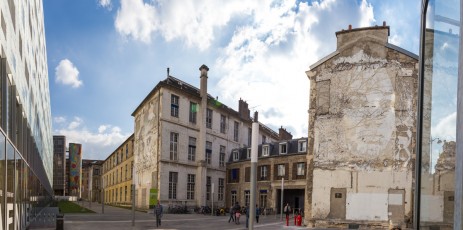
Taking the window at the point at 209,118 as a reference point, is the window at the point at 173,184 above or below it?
below

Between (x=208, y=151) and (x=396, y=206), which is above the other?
(x=208, y=151)

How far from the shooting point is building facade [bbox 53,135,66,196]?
10662cm

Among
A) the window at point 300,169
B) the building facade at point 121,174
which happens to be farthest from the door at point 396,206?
the building facade at point 121,174

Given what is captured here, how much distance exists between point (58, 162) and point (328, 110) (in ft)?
339

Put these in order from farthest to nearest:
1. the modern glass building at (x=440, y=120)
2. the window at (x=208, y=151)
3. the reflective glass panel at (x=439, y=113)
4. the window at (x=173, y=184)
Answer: the window at (x=208, y=151) < the window at (x=173, y=184) < the reflective glass panel at (x=439, y=113) < the modern glass building at (x=440, y=120)

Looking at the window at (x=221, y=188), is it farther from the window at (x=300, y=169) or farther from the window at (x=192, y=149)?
the window at (x=300, y=169)

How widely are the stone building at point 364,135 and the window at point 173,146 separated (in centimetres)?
1718

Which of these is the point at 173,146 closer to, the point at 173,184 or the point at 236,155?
the point at 173,184

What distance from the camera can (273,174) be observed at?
40.5 meters

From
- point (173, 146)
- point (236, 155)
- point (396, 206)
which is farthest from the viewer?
point (236, 155)

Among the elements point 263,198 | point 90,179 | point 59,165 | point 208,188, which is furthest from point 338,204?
point 59,165

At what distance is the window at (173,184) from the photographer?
35.6m

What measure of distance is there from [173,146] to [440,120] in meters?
34.3

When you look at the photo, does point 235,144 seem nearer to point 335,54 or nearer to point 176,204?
point 176,204
